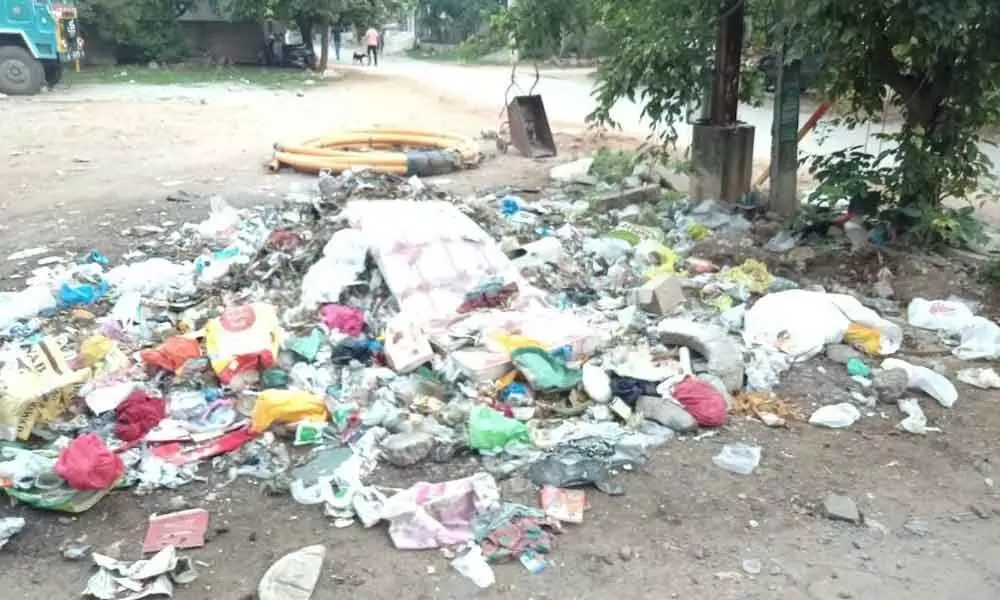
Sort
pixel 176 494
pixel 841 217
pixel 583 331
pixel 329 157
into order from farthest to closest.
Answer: pixel 329 157 → pixel 841 217 → pixel 583 331 → pixel 176 494

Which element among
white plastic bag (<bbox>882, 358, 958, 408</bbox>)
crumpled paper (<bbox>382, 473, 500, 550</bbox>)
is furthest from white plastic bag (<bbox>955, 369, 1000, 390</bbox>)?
crumpled paper (<bbox>382, 473, 500, 550</bbox>)

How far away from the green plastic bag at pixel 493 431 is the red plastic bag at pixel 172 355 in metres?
1.46

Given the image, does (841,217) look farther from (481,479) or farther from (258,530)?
(258,530)

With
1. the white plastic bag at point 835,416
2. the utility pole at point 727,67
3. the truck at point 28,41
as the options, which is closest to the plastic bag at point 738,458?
Answer: the white plastic bag at point 835,416

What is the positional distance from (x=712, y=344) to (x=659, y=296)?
2.29 ft

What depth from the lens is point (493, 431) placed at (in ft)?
11.9

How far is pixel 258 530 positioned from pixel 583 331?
6.28 feet

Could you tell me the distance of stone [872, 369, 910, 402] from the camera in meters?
4.15

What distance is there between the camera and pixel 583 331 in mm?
4473

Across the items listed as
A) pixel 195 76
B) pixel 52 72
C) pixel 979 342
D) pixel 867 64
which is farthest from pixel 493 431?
pixel 195 76

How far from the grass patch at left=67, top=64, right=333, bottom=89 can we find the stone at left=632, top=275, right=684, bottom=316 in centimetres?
1529

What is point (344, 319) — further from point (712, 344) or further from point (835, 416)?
point (835, 416)

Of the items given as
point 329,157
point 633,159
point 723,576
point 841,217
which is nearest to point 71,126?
point 329,157

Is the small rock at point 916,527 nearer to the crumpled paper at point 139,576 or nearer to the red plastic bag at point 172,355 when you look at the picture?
the crumpled paper at point 139,576
